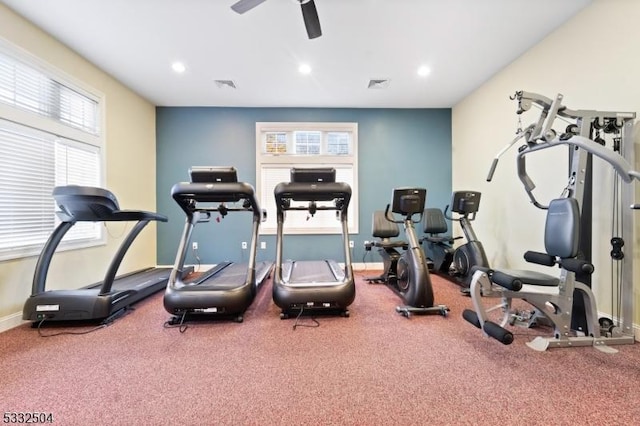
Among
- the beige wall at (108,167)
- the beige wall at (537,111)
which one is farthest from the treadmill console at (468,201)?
the beige wall at (108,167)

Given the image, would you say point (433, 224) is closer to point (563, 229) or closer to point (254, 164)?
point (563, 229)

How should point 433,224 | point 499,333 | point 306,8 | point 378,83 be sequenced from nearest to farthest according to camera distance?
point 499,333, point 306,8, point 378,83, point 433,224

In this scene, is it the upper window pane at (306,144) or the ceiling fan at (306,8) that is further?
the upper window pane at (306,144)

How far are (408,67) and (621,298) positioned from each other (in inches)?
130

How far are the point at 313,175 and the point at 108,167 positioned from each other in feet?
10.5

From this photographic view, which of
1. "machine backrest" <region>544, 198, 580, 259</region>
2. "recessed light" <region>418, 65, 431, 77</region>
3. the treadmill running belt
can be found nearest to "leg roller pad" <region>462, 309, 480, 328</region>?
"machine backrest" <region>544, 198, 580, 259</region>

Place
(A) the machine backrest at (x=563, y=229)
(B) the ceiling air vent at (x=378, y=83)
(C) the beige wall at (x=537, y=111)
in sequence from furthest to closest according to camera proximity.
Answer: (B) the ceiling air vent at (x=378, y=83)
(C) the beige wall at (x=537, y=111)
(A) the machine backrest at (x=563, y=229)

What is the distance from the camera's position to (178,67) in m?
3.46

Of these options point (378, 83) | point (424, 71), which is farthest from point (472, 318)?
point (378, 83)

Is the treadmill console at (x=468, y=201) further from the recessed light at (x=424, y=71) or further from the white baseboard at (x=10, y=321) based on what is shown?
the white baseboard at (x=10, y=321)

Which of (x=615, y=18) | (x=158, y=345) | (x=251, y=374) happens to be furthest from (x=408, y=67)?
(x=158, y=345)

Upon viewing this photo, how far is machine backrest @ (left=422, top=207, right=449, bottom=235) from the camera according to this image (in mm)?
4270

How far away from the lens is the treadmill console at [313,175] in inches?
102

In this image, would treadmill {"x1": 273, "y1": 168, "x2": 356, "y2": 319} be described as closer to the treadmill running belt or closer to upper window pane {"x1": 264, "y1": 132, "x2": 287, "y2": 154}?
the treadmill running belt
